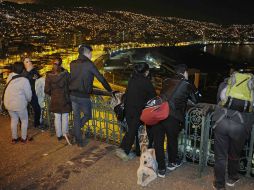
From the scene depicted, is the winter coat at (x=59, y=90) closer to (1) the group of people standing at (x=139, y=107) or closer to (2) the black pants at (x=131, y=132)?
(1) the group of people standing at (x=139, y=107)

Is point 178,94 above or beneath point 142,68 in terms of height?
beneath

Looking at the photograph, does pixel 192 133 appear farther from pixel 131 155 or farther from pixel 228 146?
pixel 228 146

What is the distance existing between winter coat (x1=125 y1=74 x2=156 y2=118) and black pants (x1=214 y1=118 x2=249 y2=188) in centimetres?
126

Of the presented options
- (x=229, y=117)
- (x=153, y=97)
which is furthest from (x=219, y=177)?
(x=153, y=97)

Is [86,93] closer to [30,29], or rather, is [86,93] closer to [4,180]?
[4,180]

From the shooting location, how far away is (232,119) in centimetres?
378

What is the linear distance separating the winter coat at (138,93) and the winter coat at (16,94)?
2261mm

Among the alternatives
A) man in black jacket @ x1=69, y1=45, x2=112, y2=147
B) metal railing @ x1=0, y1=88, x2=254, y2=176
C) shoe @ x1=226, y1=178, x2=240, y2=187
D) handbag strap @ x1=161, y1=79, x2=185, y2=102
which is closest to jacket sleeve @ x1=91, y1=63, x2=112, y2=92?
man in black jacket @ x1=69, y1=45, x2=112, y2=147

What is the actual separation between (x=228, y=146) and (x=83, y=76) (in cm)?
285

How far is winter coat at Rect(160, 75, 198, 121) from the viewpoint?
166 inches

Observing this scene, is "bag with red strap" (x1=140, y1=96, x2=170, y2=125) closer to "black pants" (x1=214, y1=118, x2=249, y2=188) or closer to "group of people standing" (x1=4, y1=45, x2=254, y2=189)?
"group of people standing" (x1=4, y1=45, x2=254, y2=189)

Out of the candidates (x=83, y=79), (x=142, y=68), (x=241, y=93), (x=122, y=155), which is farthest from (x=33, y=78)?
(x=241, y=93)

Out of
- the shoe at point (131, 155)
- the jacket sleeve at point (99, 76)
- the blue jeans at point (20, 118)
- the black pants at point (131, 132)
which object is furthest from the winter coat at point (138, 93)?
the blue jeans at point (20, 118)

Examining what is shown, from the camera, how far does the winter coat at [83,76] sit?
5.22 meters
